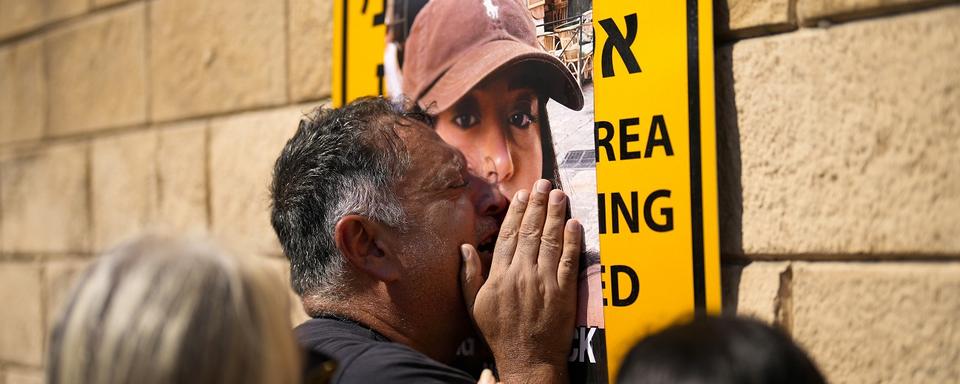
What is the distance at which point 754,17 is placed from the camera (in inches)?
82.0

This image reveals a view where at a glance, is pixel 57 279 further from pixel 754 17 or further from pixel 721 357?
pixel 721 357

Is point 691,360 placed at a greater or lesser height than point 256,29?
lesser

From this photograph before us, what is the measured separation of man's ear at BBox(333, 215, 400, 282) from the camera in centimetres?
227

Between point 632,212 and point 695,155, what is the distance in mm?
207

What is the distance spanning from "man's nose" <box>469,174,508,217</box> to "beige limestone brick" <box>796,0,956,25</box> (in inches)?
32.6

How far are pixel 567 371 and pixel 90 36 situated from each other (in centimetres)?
306

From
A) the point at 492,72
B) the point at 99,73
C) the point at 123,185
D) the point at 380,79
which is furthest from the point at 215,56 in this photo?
the point at 492,72

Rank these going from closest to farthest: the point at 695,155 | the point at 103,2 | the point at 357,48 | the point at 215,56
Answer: the point at 695,155, the point at 357,48, the point at 215,56, the point at 103,2

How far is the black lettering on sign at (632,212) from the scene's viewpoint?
2121mm

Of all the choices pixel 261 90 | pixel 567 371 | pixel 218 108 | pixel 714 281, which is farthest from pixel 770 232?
pixel 218 108

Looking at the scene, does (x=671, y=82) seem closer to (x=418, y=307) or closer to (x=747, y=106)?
(x=747, y=106)

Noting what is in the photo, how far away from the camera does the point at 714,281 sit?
2061 millimetres

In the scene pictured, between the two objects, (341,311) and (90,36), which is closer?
(341,311)

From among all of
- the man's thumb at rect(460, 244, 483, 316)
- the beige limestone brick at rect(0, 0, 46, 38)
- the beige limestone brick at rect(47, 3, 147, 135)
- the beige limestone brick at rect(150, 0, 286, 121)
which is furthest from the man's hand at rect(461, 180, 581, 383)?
the beige limestone brick at rect(0, 0, 46, 38)
